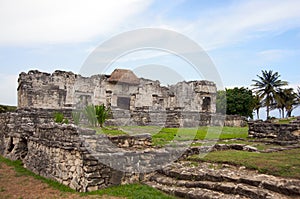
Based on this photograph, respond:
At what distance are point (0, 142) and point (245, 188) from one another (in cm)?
1299

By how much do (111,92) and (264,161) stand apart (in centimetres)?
2029

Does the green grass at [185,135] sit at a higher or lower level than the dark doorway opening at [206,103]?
lower

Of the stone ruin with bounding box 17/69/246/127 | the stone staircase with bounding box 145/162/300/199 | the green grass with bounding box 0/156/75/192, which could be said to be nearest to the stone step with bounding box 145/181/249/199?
the stone staircase with bounding box 145/162/300/199

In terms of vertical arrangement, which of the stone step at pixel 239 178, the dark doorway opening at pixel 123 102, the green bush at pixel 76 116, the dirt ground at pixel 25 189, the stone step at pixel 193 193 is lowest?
the dirt ground at pixel 25 189

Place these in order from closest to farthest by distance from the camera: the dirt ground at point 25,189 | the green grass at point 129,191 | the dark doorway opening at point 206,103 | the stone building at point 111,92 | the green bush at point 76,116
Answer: the green grass at point 129,191, the dirt ground at point 25,189, the green bush at point 76,116, the stone building at point 111,92, the dark doorway opening at point 206,103

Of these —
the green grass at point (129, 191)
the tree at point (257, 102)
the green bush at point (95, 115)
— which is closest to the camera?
the green grass at point (129, 191)

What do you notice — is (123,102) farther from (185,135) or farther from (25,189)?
(25,189)

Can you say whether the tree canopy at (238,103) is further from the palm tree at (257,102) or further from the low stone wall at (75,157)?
the low stone wall at (75,157)

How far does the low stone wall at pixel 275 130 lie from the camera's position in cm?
1221

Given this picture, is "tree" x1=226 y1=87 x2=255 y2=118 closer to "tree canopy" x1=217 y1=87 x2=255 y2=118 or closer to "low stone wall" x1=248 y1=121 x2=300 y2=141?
"tree canopy" x1=217 y1=87 x2=255 y2=118

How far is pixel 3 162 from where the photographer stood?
459 inches

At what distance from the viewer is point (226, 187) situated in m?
5.83

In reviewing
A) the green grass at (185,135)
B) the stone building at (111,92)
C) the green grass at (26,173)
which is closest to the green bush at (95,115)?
the green grass at (185,135)

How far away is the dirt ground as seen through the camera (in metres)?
6.80
